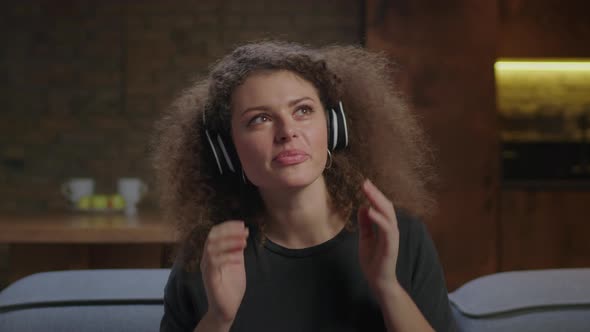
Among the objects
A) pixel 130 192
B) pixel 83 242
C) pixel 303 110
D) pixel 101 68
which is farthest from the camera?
pixel 101 68

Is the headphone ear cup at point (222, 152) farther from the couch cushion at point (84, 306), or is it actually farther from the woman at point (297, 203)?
the couch cushion at point (84, 306)

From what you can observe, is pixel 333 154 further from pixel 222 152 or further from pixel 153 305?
pixel 153 305

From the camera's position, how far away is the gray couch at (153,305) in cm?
119

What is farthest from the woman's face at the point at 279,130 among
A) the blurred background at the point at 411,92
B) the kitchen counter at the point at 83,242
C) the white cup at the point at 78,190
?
the blurred background at the point at 411,92

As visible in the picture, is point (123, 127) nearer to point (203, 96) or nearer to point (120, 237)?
point (120, 237)

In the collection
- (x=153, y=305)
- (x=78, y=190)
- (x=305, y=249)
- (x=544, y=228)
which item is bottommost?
(x=544, y=228)

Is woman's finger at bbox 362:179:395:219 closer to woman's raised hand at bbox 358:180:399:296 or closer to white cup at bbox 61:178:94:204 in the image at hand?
woman's raised hand at bbox 358:180:399:296

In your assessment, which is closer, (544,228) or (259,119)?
(259,119)

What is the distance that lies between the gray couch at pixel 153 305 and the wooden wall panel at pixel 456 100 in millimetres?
2522

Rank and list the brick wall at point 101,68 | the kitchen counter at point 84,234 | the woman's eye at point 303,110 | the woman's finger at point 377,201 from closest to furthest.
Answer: the woman's finger at point 377,201 → the woman's eye at point 303,110 → the kitchen counter at point 84,234 → the brick wall at point 101,68

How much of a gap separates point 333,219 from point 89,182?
7.07ft

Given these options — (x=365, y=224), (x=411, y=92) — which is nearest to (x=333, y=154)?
(x=365, y=224)

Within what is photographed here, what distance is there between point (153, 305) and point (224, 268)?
30 centimetres

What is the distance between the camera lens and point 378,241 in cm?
99
